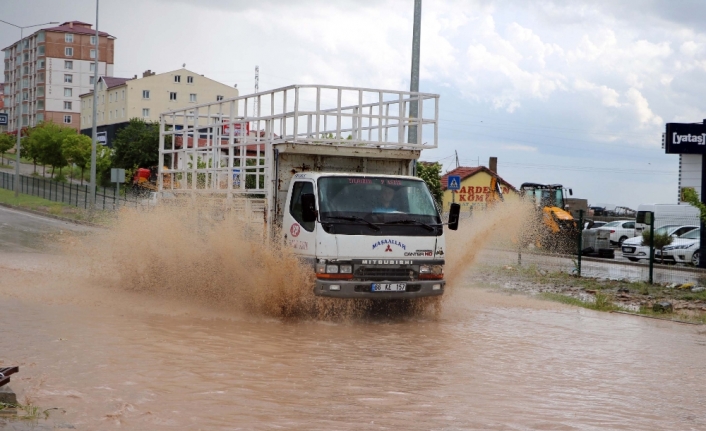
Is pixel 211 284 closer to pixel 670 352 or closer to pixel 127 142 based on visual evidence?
pixel 670 352

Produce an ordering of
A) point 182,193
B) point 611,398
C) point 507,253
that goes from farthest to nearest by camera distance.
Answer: point 507,253
point 182,193
point 611,398

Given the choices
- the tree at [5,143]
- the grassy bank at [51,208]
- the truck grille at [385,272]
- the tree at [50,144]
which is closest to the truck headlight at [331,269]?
the truck grille at [385,272]

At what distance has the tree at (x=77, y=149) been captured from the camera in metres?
63.4

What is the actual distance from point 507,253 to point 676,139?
28.5 ft

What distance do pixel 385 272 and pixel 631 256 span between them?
64.6 ft

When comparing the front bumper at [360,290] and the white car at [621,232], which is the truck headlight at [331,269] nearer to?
the front bumper at [360,290]

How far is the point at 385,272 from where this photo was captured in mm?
11312

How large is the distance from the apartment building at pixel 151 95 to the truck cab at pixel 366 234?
274ft

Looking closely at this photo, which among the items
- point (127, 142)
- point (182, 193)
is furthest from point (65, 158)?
point (182, 193)

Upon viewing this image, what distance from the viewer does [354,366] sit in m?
8.67

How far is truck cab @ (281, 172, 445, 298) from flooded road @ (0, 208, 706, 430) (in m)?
0.66

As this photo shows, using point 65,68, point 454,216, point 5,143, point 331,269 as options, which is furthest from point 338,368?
point 65,68

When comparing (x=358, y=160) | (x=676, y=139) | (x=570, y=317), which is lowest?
(x=570, y=317)

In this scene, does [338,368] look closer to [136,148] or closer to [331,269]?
[331,269]
